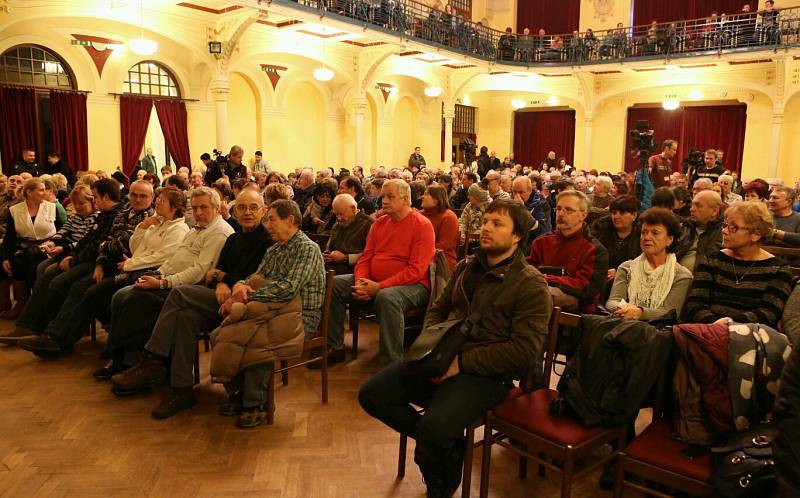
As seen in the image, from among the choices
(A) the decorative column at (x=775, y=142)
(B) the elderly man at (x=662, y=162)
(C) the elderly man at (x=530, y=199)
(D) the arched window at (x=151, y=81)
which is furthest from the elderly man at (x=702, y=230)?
(A) the decorative column at (x=775, y=142)

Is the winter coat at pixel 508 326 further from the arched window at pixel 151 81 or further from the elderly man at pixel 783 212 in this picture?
the arched window at pixel 151 81

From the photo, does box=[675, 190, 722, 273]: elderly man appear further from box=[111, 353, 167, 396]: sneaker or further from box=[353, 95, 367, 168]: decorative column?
box=[353, 95, 367, 168]: decorative column

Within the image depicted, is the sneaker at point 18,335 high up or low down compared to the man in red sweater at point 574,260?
down

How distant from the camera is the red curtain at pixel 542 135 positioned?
804 inches

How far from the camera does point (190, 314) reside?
377 cm

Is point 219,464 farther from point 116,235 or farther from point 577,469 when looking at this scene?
point 116,235

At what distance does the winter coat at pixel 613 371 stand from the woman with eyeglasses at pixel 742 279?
26.8 inches

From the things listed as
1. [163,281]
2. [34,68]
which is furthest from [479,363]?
[34,68]

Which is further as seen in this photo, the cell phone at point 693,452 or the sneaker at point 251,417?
the sneaker at point 251,417

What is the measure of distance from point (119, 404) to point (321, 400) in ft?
4.21

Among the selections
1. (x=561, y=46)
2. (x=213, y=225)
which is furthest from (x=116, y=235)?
(x=561, y=46)

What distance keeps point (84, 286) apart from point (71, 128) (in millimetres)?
7760

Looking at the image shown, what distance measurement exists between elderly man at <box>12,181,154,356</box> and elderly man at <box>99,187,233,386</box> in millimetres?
547

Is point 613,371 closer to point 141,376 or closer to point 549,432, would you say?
point 549,432
